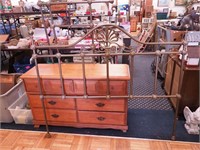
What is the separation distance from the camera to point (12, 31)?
3.30 meters

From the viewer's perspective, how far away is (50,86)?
1.62 metres

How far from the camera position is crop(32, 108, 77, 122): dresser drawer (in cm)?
174

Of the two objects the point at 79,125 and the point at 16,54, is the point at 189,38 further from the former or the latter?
the point at 16,54

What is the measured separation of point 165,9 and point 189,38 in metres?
A: 8.02

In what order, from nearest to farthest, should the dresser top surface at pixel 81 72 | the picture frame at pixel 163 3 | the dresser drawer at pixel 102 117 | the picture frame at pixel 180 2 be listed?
the dresser top surface at pixel 81 72 < the dresser drawer at pixel 102 117 < the picture frame at pixel 180 2 < the picture frame at pixel 163 3

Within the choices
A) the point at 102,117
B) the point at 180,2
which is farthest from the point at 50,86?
the point at 180,2

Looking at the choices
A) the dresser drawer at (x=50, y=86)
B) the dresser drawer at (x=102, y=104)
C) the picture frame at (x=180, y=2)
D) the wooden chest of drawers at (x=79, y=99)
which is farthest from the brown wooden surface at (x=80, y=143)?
the picture frame at (x=180, y=2)

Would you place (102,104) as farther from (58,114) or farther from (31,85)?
(31,85)

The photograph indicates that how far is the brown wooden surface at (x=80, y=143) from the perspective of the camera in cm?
159

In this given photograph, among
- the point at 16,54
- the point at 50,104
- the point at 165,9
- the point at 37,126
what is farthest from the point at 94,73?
the point at 165,9

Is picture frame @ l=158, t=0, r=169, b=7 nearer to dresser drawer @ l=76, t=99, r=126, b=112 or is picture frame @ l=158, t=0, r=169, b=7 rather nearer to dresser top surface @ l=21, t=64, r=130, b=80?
dresser top surface @ l=21, t=64, r=130, b=80

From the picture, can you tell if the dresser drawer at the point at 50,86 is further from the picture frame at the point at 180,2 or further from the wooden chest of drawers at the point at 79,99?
the picture frame at the point at 180,2

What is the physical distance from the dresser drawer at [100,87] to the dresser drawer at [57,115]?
292mm

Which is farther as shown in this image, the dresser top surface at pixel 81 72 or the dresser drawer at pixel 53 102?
the dresser drawer at pixel 53 102
